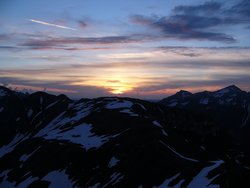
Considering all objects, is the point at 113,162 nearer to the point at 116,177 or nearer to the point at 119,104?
the point at 116,177

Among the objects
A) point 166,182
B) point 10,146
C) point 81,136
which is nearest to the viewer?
point 166,182

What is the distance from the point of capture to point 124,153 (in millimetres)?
93438

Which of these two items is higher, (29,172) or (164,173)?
(164,173)

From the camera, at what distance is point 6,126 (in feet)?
650

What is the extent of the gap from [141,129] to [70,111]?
68801mm

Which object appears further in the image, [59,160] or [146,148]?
[59,160]

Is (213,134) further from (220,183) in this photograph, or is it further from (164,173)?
(220,183)

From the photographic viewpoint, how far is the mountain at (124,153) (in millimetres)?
71875

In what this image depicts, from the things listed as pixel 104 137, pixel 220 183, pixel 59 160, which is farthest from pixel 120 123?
pixel 220 183

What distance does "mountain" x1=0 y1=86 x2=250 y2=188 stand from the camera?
71.9 m

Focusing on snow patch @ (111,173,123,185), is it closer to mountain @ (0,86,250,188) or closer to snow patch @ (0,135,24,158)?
mountain @ (0,86,250,188)

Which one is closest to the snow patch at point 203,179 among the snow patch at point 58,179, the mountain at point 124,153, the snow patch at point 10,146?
the mountain at point 124,153

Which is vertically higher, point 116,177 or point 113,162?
point 113,162

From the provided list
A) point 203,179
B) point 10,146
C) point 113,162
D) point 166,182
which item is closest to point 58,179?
point 113,162
